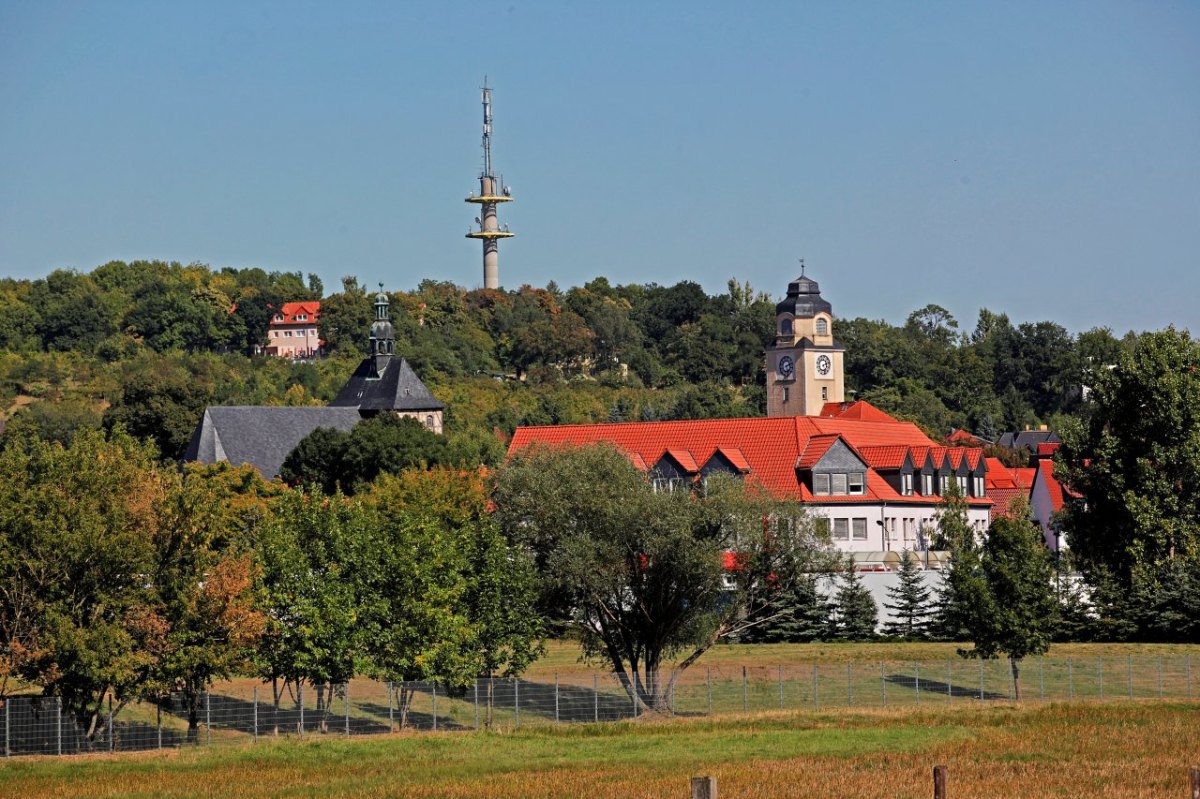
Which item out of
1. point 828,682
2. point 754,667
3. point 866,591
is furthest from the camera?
point 866,591

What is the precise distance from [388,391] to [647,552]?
87.2 meters

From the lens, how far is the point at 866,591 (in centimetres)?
7169

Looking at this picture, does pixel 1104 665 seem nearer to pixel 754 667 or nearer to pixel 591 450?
pixel 754 667

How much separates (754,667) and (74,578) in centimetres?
2274

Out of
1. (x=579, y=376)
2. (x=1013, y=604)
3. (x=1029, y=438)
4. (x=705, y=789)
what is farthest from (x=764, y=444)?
(x=579, y=376)

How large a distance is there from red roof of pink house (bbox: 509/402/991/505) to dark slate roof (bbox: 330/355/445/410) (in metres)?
43.0

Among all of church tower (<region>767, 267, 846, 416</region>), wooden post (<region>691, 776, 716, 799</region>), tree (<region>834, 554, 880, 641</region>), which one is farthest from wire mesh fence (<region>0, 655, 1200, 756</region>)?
church tower (<region>767, 267, 846, 416</region>)

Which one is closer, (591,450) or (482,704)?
(482,704)

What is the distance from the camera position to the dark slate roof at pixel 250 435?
395 ft

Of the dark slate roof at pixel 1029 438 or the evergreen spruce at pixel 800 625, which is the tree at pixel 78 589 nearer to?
the evergreen spruce at pixel 800 625

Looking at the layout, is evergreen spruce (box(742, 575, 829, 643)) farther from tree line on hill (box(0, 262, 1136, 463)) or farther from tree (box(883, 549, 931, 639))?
tree line on hill (box(0, 262, 1136, 463))

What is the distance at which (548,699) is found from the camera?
172ft

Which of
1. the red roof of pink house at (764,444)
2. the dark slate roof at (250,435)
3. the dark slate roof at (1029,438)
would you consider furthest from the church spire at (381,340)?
the dark slate roof at (1029,438)

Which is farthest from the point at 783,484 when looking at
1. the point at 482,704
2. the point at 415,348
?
the point at 415,348
